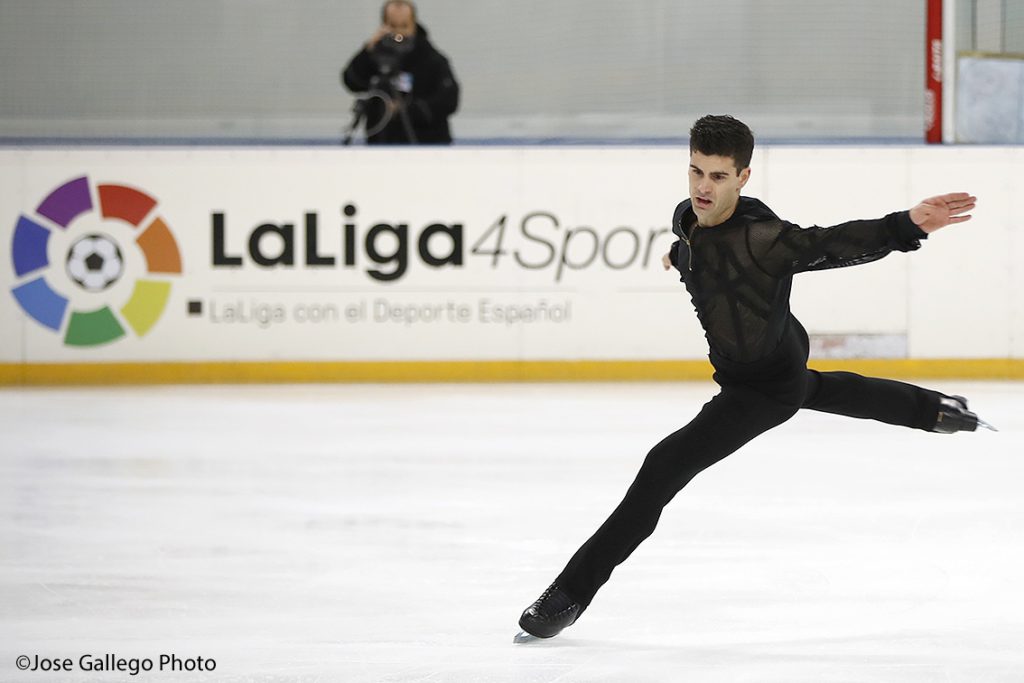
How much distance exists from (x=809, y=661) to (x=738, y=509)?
1.79 meters

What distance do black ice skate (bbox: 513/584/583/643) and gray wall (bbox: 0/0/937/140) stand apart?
24.8ft

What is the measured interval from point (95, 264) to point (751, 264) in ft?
22.4

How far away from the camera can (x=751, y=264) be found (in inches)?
115

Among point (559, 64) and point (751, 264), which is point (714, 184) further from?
point (559, 64)

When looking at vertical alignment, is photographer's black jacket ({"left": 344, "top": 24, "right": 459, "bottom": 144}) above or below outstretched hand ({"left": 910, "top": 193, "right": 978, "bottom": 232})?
below

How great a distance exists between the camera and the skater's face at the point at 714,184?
291cm

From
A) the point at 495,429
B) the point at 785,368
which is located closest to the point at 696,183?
the point at 785,368

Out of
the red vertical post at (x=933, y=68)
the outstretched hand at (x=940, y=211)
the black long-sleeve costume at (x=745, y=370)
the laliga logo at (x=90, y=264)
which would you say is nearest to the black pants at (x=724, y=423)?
the black long-sleeve costume at (x=745, y=370)

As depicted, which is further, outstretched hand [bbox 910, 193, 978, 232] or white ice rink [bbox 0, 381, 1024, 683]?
white ice rink [bbox 0, 381, 1024, 683]

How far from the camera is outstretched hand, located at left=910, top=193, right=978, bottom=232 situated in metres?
2.65

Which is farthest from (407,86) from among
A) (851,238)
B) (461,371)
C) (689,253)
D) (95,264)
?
(851,238)

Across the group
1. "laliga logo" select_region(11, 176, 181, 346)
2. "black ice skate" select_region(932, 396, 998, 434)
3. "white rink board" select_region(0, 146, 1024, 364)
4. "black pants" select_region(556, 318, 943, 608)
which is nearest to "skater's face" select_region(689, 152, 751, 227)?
"black pants" select_region(556, 318, 943, 608)

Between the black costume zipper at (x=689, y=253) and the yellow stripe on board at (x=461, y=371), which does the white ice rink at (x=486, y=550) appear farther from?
the yellow stripe on board at (x=461, y=371)

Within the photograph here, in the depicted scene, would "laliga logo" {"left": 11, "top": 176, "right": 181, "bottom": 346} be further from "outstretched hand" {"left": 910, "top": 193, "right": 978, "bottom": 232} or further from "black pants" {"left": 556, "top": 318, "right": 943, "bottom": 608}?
"outstretched hand" {"left": 910, "top": 193, "right": 978, "bottom": 232}
